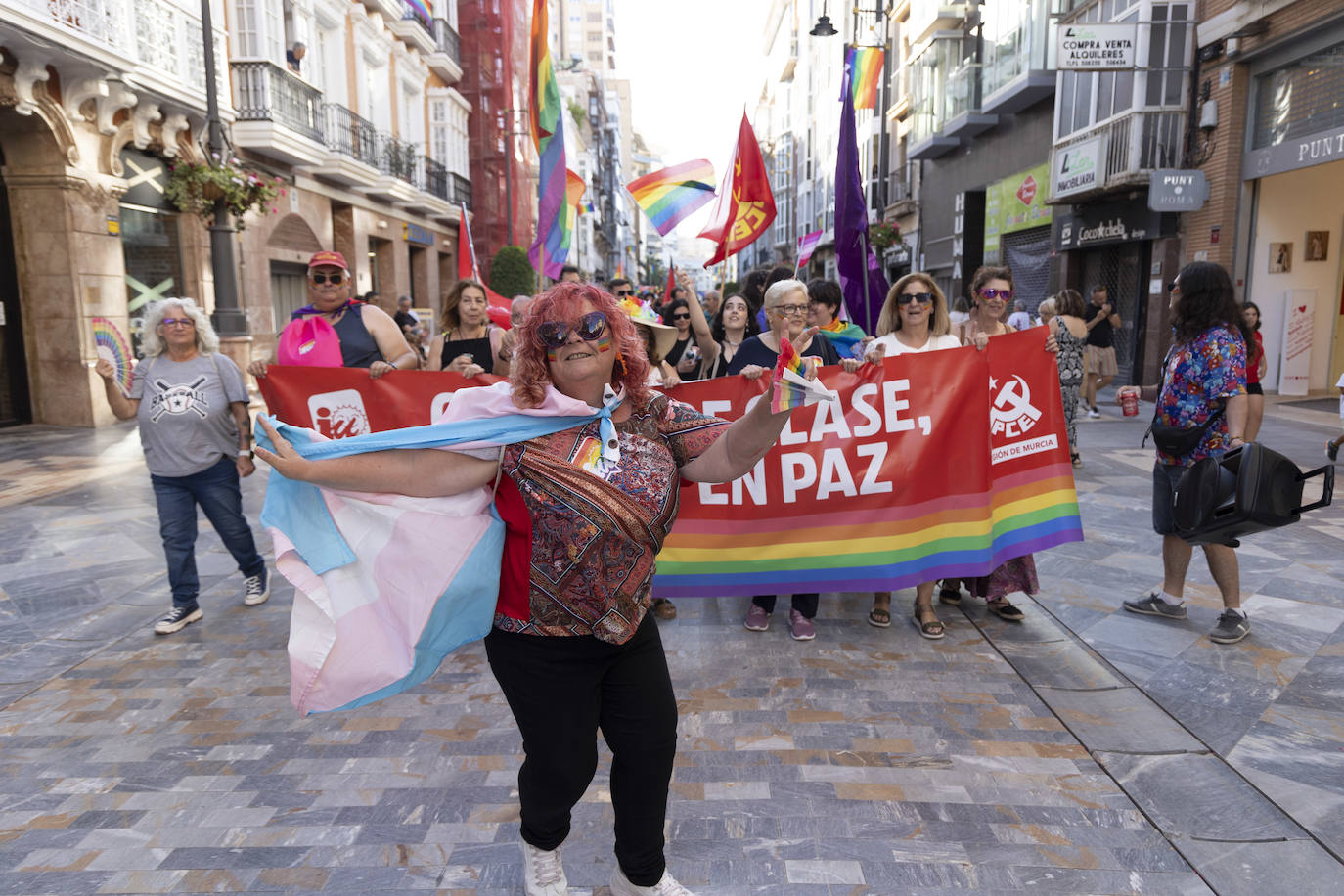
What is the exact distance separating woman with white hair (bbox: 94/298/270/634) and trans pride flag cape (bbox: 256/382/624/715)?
263cm

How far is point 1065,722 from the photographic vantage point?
3.61 metres

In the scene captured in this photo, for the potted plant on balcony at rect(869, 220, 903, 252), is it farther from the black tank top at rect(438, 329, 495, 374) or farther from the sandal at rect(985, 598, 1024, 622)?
the sandal at rect(985, 598, 1024, 622)

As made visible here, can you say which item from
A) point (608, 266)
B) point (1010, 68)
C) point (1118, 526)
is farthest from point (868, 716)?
point (608, 266)

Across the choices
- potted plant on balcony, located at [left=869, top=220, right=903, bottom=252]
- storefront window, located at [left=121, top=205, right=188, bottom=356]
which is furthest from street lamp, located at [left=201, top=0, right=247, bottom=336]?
potted plant on balcony, located at [left=869, top=220, right=903, bottom=252]

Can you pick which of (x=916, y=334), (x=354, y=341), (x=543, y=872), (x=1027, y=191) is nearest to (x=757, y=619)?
(x=916, y=334)

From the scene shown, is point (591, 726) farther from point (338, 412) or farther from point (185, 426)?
point (185, 426)

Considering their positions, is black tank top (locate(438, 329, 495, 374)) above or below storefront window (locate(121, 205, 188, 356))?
below

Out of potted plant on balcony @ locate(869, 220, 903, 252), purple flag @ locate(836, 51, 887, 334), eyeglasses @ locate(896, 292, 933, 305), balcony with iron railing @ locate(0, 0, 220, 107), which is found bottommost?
eyeglasses @ locate(896, 292, 933, 305)

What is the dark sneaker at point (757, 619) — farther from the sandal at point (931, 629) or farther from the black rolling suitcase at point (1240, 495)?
the black rolling suitcase at point (1240, 495)

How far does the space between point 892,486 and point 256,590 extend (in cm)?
376

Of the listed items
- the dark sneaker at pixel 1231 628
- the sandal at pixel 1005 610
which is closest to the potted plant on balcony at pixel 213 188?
the sandal at pixel 1005 610

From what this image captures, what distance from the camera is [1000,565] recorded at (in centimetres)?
475

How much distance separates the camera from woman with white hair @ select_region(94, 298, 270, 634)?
4.73 meters

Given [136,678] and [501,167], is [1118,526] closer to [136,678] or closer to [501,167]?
[136,678]
